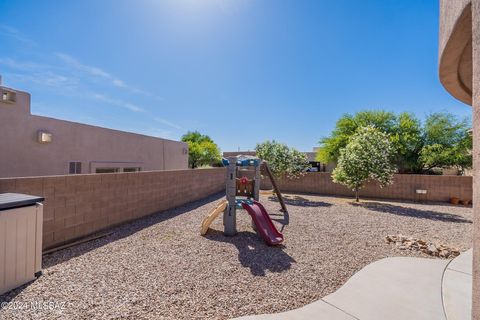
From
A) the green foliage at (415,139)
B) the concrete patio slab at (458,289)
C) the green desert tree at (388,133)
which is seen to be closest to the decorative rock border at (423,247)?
the concrete patio slab at (458,289)

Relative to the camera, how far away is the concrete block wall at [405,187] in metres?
11.1

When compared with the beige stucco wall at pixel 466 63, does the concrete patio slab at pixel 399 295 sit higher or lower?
lower

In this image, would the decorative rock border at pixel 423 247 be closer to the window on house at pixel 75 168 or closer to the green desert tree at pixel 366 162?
the green desert tree at pixel 366 162

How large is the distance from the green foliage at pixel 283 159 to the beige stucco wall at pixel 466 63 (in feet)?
29.5

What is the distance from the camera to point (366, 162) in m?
10.8

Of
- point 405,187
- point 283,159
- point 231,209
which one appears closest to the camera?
point 231,209

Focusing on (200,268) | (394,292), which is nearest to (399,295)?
(394,292)

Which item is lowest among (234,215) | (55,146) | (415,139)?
(234,215)

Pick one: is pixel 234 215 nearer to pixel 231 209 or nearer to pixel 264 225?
pixel 231 209

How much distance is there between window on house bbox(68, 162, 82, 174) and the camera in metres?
8.36

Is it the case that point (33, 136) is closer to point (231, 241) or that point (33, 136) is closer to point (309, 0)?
point (231, 241)

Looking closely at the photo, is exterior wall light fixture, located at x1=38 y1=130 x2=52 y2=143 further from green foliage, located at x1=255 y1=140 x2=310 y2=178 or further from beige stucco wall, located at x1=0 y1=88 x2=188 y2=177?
green foliage, located at x1=255 y1=140 x2=310 y2=178

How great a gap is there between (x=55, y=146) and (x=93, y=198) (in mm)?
4057

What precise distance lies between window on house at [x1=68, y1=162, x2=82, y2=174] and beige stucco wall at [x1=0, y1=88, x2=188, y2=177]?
12 centimetres
